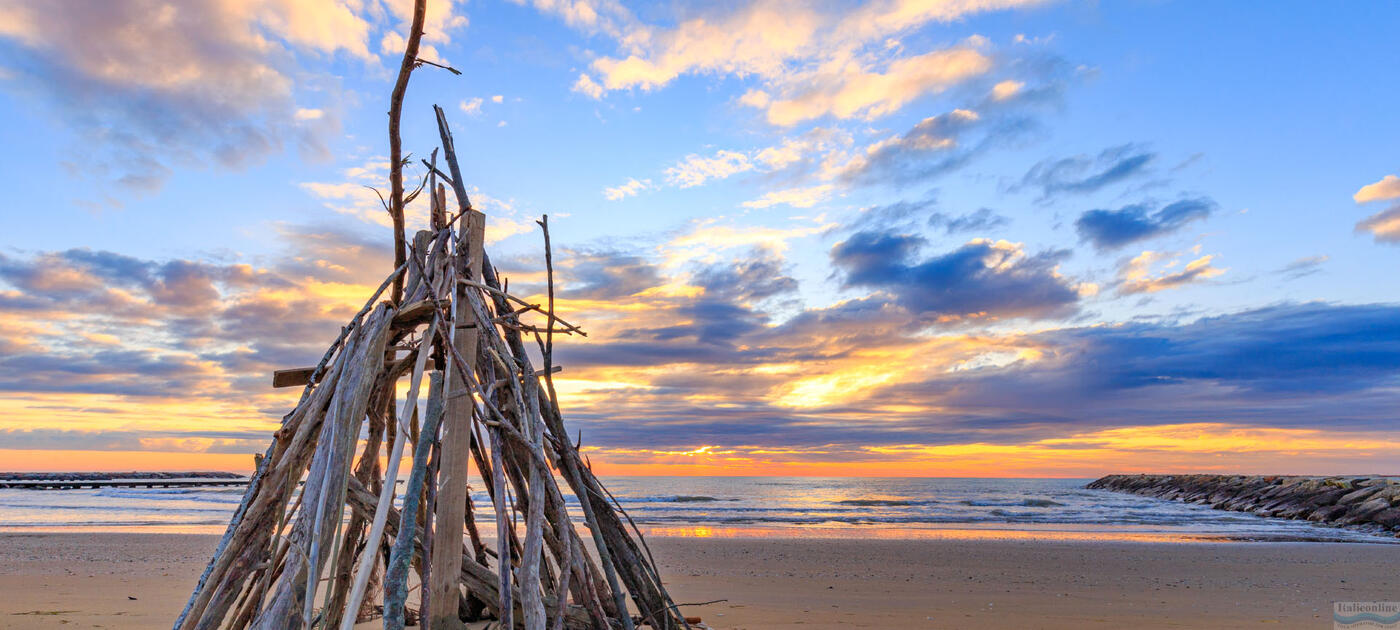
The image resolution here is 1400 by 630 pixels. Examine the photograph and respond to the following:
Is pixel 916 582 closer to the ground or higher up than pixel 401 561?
closer to the ground

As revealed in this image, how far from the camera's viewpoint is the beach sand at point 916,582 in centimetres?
712

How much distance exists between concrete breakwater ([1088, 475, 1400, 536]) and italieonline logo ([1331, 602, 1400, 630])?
13.8 metres

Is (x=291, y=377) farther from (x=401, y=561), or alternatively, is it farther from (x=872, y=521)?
(x=872, y=521)

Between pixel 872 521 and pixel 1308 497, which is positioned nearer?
pixel 872 521

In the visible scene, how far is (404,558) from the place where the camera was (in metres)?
2.63

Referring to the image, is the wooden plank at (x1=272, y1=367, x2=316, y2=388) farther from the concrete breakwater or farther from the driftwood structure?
the concrete breakwater

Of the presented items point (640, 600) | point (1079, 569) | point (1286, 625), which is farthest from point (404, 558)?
point (1079, 569)

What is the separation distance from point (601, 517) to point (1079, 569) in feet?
32.8

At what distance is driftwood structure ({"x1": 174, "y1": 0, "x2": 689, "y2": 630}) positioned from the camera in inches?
110

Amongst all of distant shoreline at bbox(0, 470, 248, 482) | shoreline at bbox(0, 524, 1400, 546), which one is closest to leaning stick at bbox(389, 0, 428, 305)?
shoreline at bbox(0, 524, 1400, 546)

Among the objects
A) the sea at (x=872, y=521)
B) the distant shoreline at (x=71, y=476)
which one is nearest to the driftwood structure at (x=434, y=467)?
the sea at (x=872, y=521)

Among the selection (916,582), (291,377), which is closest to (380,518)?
(291,377)

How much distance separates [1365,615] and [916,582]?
4.32 metres

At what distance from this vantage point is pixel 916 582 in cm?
962
